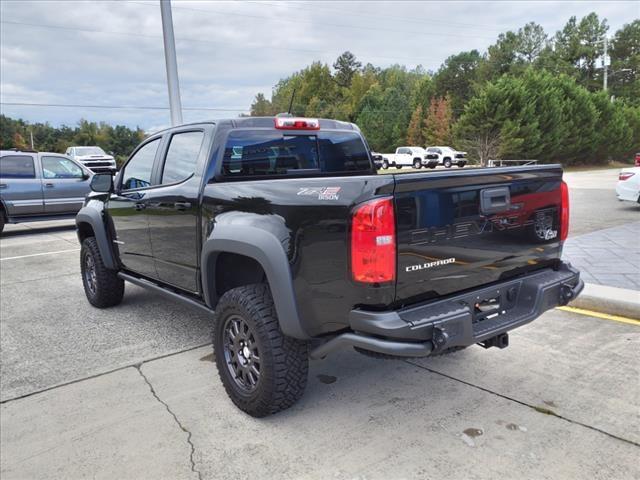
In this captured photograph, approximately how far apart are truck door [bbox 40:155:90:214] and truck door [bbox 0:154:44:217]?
0.54ft

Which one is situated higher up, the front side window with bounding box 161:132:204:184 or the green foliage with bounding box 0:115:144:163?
the green foliage with bounding box 0:115:144:163

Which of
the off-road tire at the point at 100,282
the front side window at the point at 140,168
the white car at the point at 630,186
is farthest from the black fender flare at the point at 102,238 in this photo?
the white car at the point at 630,186

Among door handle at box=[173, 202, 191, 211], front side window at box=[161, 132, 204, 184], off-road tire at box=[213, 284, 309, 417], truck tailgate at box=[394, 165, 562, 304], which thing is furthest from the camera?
front side window at box=[161, 132, 204, 184]

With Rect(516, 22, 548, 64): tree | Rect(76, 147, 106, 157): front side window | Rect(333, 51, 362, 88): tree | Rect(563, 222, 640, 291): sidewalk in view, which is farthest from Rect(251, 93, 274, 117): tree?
Rect(563, 222, 640, 291): sidewalk

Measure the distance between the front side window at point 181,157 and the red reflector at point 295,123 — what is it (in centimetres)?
61

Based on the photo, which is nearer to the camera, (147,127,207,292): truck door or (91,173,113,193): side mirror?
(147,127,207,292): truck door

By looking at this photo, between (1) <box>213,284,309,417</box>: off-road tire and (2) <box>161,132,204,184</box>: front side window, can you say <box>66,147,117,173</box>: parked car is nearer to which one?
(2) <box>161,132,204,184</box>: front side window

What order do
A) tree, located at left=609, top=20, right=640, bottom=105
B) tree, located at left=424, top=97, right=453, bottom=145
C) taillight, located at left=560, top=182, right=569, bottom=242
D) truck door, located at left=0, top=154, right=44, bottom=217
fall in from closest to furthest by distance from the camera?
taillight, located at left=560, top=182, right=569, bottom=242 < truck door, located at left=0, top=154, right=44, bottom=217 < tree, located at left=424, top=97, right=453, bottom=145 < tree, located at left=609, top=20, right=640, bottom=105

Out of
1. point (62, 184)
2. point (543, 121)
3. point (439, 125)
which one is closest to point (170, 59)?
point (62, 184)

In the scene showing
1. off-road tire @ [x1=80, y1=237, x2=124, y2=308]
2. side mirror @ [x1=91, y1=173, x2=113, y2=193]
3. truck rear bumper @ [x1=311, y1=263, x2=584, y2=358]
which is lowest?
off-road tire @ [x1=80, y1=237, x2=124, y2=308]

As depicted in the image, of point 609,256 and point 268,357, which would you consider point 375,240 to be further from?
point 609,256

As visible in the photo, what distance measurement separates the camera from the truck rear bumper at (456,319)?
236 centimetres

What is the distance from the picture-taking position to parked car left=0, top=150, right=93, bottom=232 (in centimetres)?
1096

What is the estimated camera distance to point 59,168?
1170 centimetres
